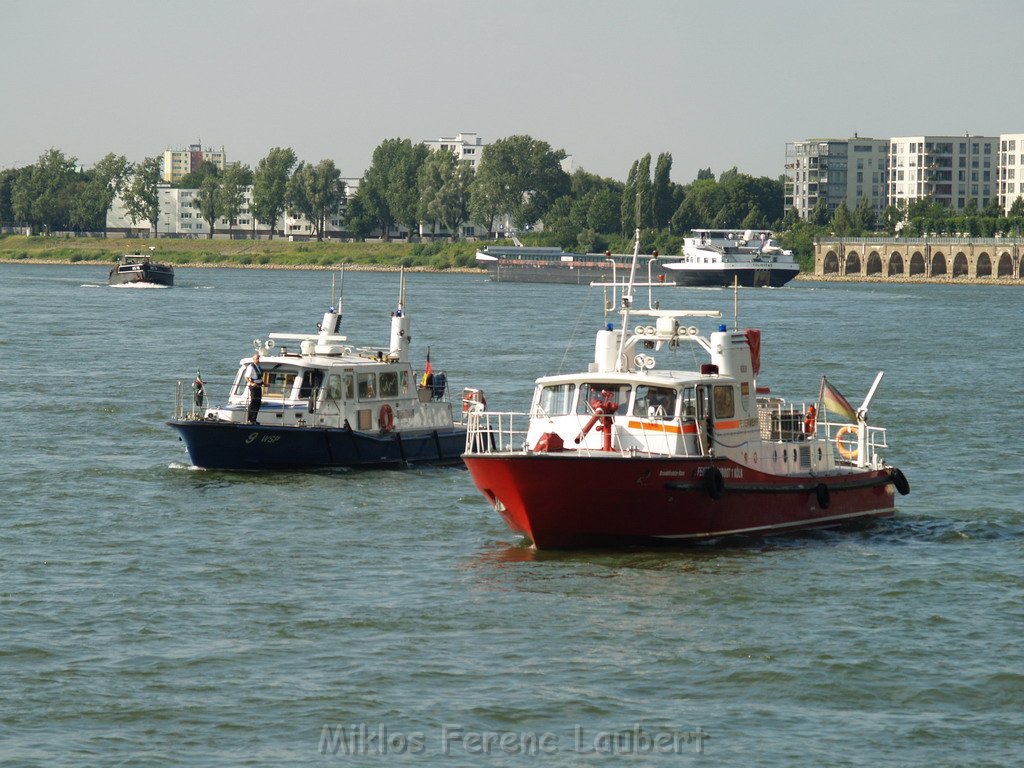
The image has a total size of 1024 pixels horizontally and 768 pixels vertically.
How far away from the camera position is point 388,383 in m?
40.6

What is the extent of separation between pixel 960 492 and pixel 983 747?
62.7ft

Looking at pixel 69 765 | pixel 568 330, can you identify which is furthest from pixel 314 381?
pixel 568 330

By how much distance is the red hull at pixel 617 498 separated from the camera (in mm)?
28719

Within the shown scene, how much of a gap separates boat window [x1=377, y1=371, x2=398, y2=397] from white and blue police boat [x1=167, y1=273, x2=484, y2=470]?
0.08 ft

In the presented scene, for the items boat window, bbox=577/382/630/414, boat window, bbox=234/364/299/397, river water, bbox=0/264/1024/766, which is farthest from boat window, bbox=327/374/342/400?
boat window, bbox=577/382/630/414

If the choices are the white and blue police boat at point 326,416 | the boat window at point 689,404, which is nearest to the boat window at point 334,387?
the white and blue police boat at point 326,416

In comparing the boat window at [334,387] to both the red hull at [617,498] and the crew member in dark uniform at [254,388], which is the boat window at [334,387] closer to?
the crew member in dark uniform at [254,388]

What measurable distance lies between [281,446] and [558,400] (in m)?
9.58

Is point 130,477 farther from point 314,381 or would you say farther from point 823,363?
point 823,363

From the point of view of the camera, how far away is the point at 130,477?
127 feet

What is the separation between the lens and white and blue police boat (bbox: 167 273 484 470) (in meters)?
38.0

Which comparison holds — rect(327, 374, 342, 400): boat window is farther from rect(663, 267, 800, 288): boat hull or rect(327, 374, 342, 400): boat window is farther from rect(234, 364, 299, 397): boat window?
rect(663, 267, 800, 288): boat hull

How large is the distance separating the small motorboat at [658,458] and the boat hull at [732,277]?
156716 millimetres

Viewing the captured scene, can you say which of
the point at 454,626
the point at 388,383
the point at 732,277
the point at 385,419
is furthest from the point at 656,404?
the point at 732,277
